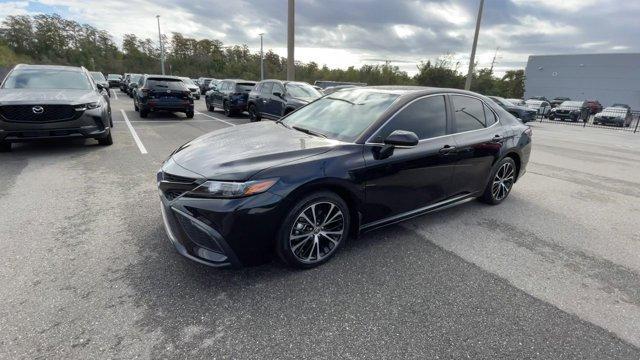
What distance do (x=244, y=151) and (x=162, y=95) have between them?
1093 centimetres

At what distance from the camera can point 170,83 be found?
1242 centimetres

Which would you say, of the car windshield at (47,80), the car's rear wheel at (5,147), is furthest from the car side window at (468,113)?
the car's rear wheel at (5,147)

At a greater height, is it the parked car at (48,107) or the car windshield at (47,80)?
the car windshield at (47,80)

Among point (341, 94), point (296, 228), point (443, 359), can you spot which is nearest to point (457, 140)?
point (341, 94)

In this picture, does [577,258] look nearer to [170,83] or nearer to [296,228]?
[296,228]

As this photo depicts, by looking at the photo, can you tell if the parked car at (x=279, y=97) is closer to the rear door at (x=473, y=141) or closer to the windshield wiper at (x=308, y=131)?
the rear door at (x=473, y=141)

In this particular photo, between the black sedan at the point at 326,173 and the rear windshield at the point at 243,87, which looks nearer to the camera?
the black sedan at the point at 326,173

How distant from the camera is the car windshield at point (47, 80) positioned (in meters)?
6.75

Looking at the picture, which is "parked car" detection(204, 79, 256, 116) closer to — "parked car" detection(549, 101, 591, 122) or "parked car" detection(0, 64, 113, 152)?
"parked car" detection(0, 64, 113, 152)

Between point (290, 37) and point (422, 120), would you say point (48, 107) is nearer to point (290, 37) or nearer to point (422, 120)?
point (422, 120)

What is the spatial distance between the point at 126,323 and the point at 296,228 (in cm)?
136

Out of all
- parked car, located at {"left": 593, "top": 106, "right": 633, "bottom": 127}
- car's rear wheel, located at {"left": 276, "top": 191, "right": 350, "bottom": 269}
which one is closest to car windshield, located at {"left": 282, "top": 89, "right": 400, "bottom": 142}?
car's rear wheel, located at {"left": 276, "top": 191, "right": 350, "bottom": 269}

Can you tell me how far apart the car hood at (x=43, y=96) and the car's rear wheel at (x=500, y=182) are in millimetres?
7211

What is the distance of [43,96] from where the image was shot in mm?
6148
